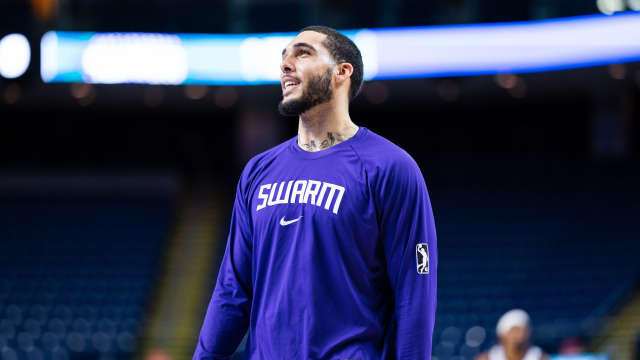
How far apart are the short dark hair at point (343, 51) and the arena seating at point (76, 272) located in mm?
10338

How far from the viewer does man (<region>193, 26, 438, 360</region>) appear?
2.43 metres

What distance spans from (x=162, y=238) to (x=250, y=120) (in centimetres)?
345

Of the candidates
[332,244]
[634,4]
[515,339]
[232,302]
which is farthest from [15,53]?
[634,4]

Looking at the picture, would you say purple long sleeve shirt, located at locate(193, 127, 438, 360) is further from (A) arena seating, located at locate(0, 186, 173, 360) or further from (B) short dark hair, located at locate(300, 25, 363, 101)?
(A) arena seating, located at locate(0, 186, 173, 360)

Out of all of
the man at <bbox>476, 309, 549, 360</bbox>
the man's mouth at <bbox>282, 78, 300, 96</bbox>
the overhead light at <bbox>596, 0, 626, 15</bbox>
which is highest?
the overhead light at <bbox>596, 0, 626, 15</bbox>


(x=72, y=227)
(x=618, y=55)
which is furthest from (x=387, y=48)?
(x=72, y=227)

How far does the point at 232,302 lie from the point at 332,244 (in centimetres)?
40

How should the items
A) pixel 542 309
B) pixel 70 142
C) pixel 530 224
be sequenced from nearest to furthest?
pixel 542 309 → pixel 530 224 → pixel 70 142

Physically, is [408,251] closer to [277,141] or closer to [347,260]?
[347,260]

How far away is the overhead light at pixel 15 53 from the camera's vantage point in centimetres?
709

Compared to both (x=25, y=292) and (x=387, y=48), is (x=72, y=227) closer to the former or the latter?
(x=25, y=292)

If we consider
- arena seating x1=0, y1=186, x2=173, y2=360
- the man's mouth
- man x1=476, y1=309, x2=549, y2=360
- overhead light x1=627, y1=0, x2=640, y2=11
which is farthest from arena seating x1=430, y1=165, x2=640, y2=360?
the man's mouth

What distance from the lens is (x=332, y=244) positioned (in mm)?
2453

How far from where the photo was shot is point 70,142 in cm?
2077
